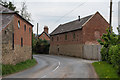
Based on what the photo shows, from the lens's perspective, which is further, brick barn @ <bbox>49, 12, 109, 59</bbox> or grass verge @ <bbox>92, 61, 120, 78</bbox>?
brick barn @ <bbox>49, 12, 109, 59</bbox>

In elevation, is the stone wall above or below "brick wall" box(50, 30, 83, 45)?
below

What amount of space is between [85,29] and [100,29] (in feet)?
13.8

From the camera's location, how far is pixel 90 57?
1222 inches

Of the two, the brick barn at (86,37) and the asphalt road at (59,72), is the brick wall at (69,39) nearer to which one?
the brick barn at (86,37)

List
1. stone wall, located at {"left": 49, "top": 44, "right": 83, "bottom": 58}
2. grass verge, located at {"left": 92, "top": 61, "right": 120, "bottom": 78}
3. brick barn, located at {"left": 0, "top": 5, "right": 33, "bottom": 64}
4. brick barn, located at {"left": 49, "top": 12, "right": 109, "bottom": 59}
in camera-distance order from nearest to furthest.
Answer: grass verge, located at {"left": 92, "top": 61, "right": 120, "bottom": 78} < brick barn, located at {"left": 0, "top": 5, "right": 33, "bottom": 64} < brick barn, located at {"left": 49, "top": 12, "right": 109, "bottom": 59} < stone wall, located at {"left": 49, "top": 44, "right": 83, "bottom": 58}

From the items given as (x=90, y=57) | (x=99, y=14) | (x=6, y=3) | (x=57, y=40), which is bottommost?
(x=90, y=57)

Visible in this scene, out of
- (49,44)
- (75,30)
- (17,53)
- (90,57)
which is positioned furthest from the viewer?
(49,44)

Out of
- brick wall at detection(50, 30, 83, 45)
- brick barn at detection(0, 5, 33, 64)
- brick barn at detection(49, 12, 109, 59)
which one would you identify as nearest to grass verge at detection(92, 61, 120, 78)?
brick barn at detection(0, 5, 33, 64)

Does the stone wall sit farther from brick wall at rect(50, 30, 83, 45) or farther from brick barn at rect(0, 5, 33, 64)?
brick barn at rect(0, 5, 33, 64)

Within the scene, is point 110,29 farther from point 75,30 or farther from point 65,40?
point 65,40

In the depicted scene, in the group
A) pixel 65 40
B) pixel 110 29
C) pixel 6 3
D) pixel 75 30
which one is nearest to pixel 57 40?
pixel 65 40

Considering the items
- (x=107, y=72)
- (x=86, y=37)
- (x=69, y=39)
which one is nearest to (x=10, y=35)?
(x=107, y=72)

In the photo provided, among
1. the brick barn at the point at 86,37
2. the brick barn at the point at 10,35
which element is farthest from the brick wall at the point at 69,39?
the brick barn at the point at 10,35

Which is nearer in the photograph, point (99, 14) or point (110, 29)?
point (110, 29)
